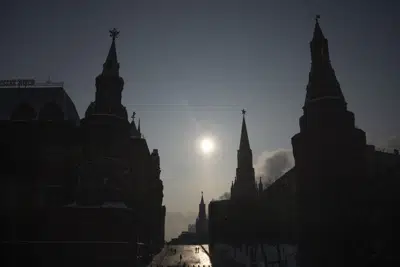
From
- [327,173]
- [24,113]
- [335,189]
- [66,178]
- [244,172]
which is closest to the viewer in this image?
[335,189]

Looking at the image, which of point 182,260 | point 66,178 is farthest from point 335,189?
point 182,260

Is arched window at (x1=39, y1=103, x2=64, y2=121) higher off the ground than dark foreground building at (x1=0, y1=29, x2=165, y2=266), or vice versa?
arched window at (x1=39, y1=103, x2=64, y2=121)

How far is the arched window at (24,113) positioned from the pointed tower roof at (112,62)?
9252mm

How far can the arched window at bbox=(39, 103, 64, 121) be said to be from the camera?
1528 inches

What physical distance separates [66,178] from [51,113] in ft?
25.2

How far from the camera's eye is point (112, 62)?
130 feet

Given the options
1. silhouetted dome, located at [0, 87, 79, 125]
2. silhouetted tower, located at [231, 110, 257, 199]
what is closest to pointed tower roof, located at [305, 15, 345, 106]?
silhouetted dome, located at [0, 87, 79, 125]

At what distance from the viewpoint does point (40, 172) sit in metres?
36.9

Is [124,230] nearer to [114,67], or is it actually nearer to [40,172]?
[40,172]

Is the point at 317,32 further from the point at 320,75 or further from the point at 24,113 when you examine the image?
the point at 24,113

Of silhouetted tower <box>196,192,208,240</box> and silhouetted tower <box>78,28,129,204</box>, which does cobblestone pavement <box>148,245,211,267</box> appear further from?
silhouetted tower <box>196,192,208,240</box>

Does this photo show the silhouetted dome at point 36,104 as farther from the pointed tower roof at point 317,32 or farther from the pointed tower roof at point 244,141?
the pointed tower roof at point 244,141

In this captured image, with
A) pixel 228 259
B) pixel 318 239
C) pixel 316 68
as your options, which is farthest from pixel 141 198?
pixel 316 68

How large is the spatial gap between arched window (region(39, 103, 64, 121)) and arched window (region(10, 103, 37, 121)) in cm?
107
